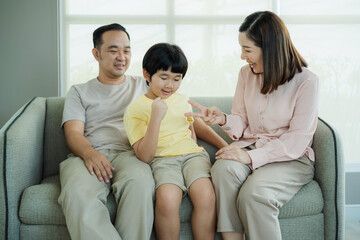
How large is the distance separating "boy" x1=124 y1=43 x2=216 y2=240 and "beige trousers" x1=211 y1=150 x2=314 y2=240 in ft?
0.19

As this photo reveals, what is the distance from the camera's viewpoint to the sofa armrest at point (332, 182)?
1.63 meters

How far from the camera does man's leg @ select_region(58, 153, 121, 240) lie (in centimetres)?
140

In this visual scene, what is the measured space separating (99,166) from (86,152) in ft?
0.39

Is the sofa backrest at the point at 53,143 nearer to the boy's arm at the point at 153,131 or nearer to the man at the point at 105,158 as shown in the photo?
the man at the point at 105,158

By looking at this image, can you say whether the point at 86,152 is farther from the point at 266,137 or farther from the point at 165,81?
the point at 266,137

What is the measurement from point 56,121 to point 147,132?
2.22ft

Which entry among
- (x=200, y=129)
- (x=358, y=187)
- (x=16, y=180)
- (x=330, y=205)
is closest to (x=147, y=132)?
(x=200, y=129)

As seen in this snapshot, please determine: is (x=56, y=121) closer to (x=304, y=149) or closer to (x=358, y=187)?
(x=304, y=149)

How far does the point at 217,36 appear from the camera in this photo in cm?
258

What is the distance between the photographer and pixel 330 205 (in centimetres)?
163

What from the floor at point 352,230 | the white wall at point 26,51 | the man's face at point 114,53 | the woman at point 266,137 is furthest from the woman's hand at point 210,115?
the white wall at point 26,51

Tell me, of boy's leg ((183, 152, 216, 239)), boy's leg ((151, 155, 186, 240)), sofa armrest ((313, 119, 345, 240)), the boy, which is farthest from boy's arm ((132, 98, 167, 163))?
sofa armrest ((313, 119, 345, 240))

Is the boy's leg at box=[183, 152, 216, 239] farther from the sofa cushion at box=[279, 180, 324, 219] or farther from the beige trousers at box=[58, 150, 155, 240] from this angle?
the sofa cushion at box=[279, 180, 324, 219]

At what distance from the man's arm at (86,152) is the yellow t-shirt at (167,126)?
16cm
